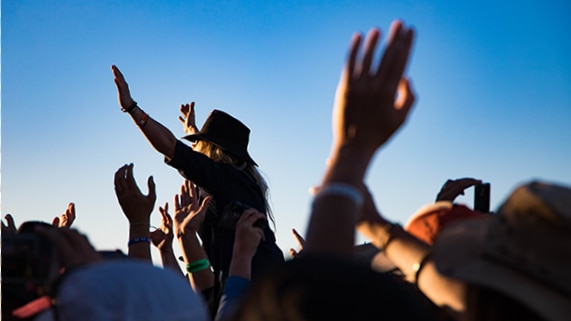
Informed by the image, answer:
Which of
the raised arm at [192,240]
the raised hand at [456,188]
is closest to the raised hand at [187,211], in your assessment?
the raised arm at [192,240]

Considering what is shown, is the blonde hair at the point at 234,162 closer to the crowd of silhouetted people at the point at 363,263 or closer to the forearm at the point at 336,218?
the crowd of silhouetted people at the point at 363,263

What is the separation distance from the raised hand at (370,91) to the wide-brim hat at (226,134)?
4.00 m

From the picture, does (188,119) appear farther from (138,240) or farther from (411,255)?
(411,255)

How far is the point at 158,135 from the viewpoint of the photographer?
16.6 feet

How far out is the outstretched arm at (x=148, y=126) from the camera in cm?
504

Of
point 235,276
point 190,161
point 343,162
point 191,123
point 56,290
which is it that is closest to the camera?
point 343,162

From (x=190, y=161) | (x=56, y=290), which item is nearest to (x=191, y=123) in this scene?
(x=190, y=161)

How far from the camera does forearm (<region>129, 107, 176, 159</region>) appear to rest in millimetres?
5035

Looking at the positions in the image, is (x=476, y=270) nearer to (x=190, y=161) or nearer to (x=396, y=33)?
(x=396, y=33)

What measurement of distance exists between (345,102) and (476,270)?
489 millimetres

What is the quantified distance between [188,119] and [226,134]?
19.6 inches

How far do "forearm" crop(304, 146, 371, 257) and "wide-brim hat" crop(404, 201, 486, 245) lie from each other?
34.3 inches

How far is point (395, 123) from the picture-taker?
5.92 feet

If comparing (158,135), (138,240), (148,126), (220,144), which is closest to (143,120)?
(148,126)
